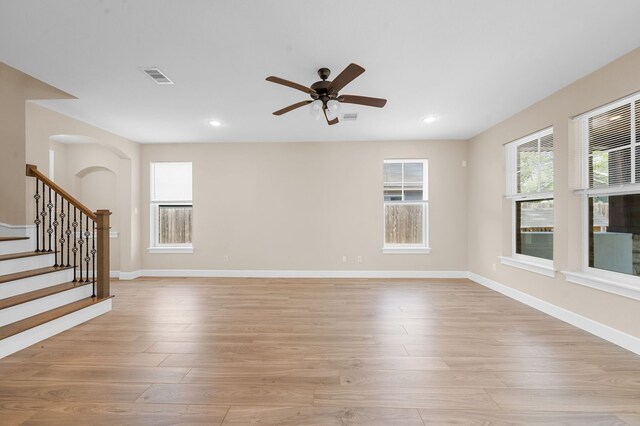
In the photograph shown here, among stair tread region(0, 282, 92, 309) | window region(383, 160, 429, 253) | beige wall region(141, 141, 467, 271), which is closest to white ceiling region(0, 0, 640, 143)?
beige wall region(141, 141, 467, 271)

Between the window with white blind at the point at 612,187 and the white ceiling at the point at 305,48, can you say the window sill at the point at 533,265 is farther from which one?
the white ceiling at the point at 305,48

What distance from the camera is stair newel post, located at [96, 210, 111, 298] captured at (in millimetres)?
3705

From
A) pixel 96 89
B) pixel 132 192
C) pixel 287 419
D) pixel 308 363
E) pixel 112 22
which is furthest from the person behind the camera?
pixel 132 192

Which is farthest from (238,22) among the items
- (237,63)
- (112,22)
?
(112,22)

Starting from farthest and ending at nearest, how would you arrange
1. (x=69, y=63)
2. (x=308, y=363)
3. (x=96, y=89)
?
(x=96, y=89)
(x=69, y=63)
(x=308, y=363)

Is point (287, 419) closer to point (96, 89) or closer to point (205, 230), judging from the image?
point (96, 89)

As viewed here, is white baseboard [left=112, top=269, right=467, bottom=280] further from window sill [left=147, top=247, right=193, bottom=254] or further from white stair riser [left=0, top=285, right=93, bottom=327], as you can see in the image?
white stair riser [left=0, top=285, right=93, bottom=327]

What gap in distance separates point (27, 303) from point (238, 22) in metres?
3.37

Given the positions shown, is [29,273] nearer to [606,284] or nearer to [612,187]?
[606,284]

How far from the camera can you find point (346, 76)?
241cm

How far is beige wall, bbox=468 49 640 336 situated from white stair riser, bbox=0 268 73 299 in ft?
19.7

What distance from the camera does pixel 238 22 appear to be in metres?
2.26

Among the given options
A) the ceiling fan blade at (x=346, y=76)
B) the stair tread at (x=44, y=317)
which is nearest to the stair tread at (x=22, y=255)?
the stair tread at (x=44, y=317)

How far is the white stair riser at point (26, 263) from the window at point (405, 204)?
5.17m
